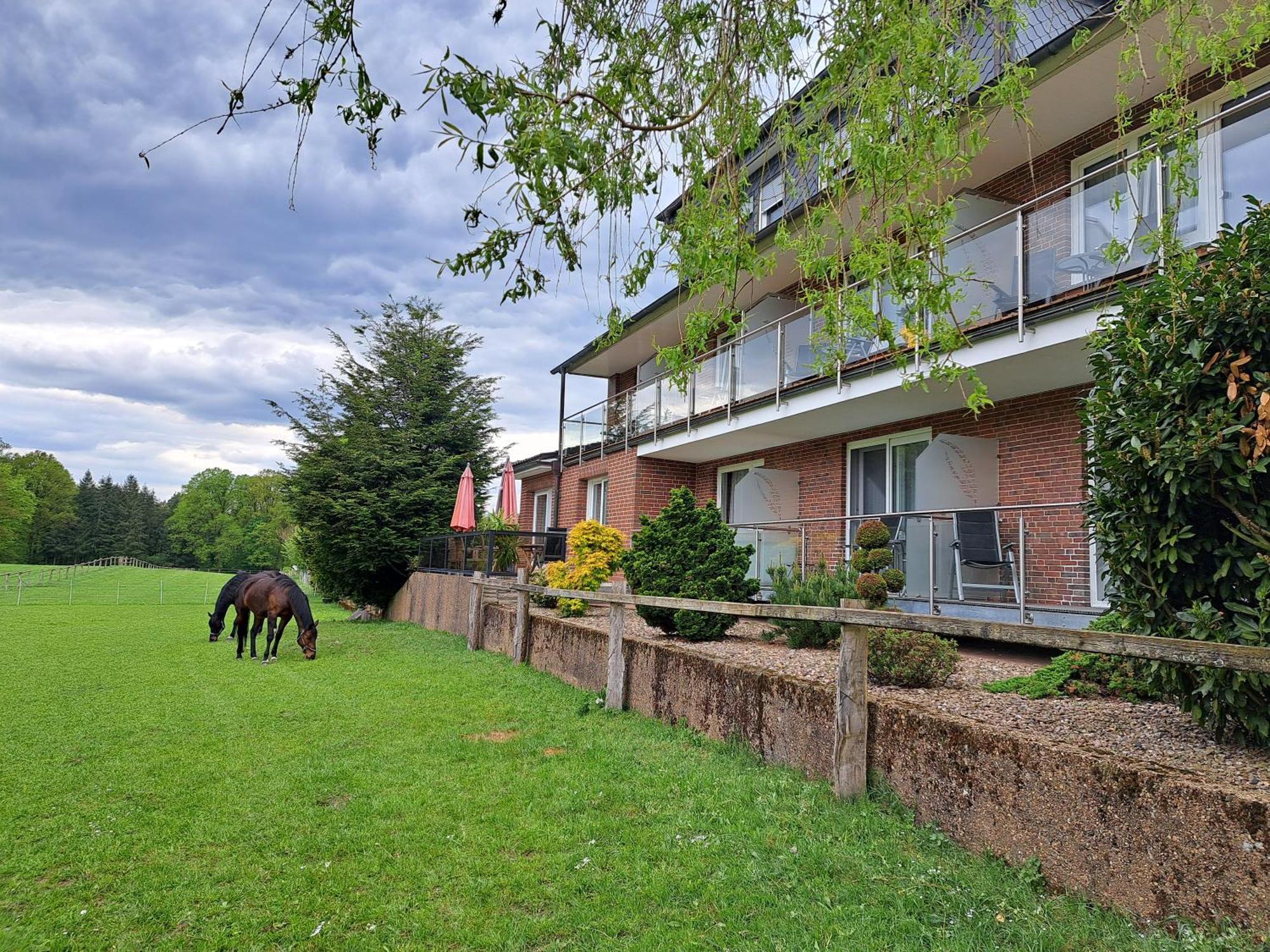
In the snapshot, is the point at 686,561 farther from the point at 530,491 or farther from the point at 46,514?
the point at 46,514

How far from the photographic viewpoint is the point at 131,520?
84.9 m

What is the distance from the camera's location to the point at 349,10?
332 centimetres

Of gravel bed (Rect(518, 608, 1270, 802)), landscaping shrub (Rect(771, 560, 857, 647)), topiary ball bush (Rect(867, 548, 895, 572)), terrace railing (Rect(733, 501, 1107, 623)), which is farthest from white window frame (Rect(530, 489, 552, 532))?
gravel bed (Rect(518, 608, 1270, 802))

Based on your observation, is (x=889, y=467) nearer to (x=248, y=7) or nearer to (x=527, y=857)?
(x=527, y=857)

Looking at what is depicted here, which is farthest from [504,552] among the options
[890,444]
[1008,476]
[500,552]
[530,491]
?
[1008,476]

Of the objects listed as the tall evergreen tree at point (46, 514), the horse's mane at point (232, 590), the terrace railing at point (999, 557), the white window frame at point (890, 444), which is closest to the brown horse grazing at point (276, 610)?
the horse's mane at point (232, 590)

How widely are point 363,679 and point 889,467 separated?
8.39 m

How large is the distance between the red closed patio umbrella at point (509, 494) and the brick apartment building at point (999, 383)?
5.82m

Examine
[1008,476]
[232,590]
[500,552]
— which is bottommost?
[232,590]

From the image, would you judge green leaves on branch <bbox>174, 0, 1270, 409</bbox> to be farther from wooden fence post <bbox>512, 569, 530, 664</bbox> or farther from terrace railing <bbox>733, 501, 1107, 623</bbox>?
wooden fence post <bbox>512, 569, 530, 664</bbox>

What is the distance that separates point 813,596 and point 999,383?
3.57 m

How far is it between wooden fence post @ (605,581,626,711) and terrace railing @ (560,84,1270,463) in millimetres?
2362

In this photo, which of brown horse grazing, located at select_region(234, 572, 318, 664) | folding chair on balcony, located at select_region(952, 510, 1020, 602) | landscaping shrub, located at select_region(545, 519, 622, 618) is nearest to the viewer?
folding chair on balcony, located at select_region(952, 510, 1020, 602)

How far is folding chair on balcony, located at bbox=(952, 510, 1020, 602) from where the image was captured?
27.2ft
